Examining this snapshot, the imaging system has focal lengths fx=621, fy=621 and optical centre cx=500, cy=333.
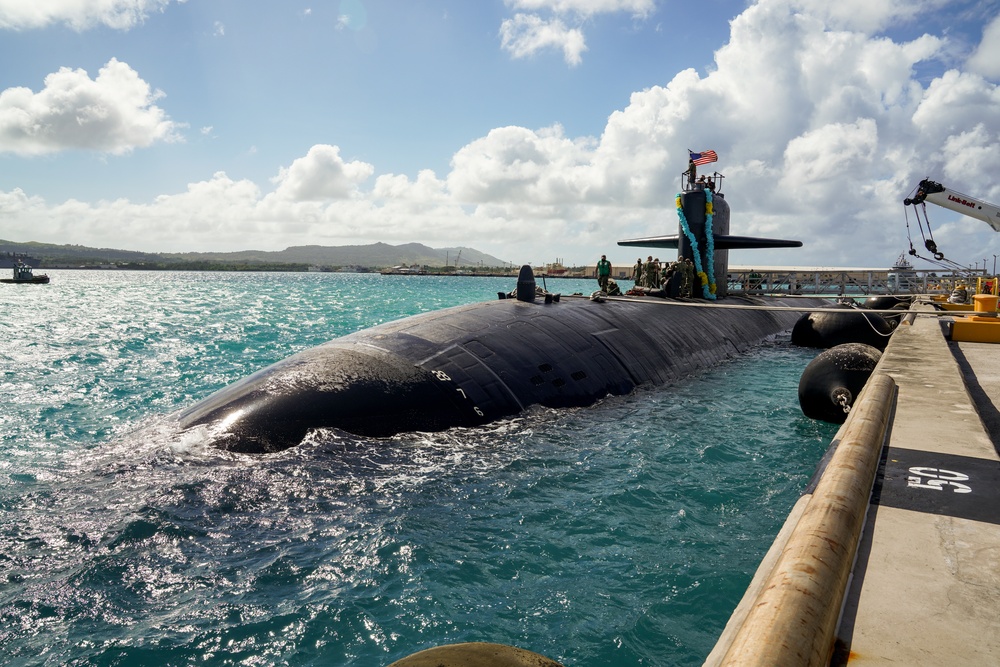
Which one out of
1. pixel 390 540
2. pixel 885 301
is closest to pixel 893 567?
pixel 390 540

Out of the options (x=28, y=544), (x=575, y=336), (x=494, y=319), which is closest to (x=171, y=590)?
(x=28, y=544)

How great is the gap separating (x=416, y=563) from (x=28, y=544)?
3036 millimetres

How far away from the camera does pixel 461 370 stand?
838 cm

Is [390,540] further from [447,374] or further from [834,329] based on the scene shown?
[834,329]

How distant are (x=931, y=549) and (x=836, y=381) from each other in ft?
21.8

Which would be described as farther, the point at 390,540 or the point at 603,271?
the point at 603,271

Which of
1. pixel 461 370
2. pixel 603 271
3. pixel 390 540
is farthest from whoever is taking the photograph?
pixel 603 271

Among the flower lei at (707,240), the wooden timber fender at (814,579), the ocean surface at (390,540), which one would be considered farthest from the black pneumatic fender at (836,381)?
the flower lei at (707,240)

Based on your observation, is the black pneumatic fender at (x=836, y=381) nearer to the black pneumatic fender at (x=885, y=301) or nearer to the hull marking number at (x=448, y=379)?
the hull marking number at (x=448, y=379)

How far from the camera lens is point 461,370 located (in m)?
8.38

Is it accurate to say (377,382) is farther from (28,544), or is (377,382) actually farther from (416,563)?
(28,544)

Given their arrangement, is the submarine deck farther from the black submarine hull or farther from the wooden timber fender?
the black submarine hull

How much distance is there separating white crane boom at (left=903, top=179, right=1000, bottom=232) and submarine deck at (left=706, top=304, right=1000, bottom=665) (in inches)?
1015

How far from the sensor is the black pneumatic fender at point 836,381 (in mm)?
8828
